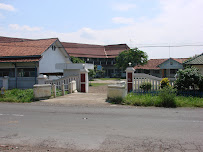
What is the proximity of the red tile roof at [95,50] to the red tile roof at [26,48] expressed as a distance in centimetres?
2901

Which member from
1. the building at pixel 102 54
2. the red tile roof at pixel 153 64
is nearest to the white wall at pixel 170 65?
the red tile roof at pixel 153 64

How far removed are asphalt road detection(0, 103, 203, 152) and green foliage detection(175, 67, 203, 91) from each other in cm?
576

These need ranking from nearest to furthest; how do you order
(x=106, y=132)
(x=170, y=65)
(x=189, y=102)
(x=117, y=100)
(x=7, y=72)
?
(x=106, y=132) → (x=189, y=102) → (x=117, y=100) → (x=7, y=72) → (x=170, y=65)

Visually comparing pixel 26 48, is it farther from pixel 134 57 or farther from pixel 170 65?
pixel 170 65

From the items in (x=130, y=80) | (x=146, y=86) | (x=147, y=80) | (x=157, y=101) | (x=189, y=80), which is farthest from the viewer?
(x=130, y=80)

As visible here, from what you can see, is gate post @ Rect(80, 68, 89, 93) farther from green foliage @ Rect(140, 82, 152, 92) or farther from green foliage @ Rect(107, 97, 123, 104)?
green foliage @ Rect(107, 97, 123, 104)

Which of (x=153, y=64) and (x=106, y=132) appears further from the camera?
(x=153, y=64)

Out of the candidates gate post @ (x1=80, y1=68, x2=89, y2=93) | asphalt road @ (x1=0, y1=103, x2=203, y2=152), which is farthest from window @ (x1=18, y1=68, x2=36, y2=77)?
asphalt road @ (x1=0, y1=103, x2=203, y2=152)

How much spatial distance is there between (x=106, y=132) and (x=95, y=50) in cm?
5545

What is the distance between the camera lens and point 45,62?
2431cm

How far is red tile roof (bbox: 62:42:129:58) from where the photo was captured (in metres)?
57.4

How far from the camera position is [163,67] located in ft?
163

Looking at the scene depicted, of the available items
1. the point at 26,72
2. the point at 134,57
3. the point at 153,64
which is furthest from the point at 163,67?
the point at 26,72

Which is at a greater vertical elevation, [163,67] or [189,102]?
[163,67]
